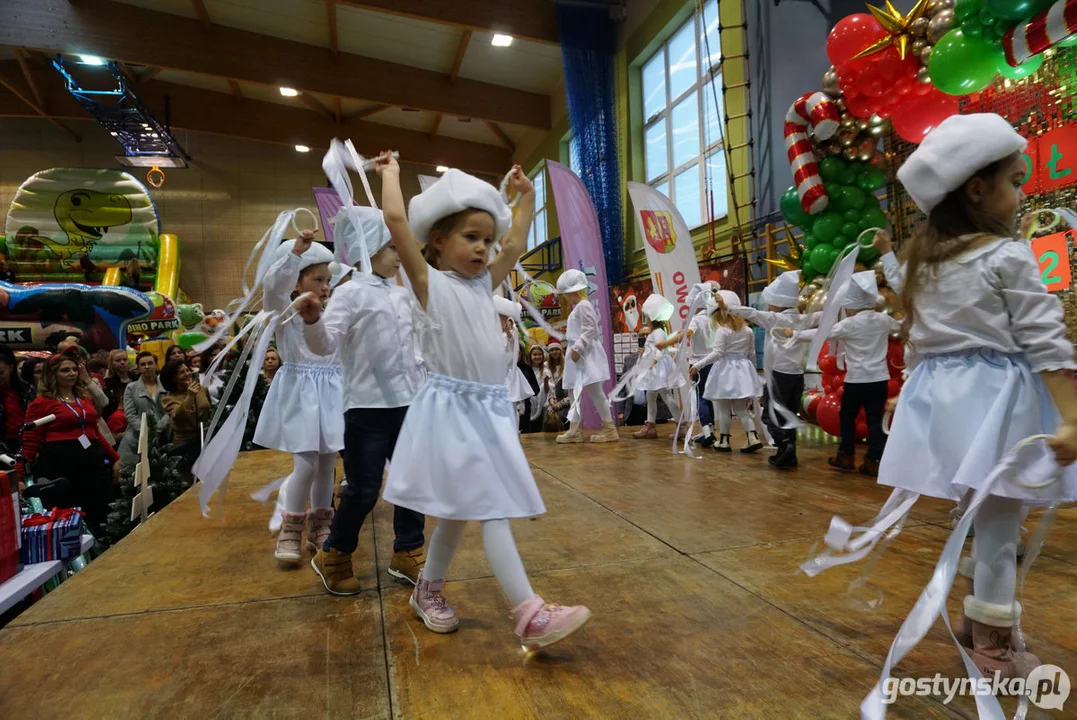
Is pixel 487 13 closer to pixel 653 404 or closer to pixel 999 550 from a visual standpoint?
pixel 653 404

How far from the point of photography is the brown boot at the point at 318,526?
9.89ft

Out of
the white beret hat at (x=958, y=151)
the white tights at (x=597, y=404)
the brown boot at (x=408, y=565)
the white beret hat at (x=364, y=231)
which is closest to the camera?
the white beret hat at (x=958, y=151)

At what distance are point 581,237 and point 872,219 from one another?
2.89m

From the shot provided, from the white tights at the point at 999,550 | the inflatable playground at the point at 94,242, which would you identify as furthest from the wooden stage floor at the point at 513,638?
the inflatable playground at the point at 94,242

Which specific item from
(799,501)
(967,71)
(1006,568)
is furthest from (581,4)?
(1006,568)

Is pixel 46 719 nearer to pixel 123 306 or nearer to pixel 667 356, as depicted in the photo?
pixel 667 356

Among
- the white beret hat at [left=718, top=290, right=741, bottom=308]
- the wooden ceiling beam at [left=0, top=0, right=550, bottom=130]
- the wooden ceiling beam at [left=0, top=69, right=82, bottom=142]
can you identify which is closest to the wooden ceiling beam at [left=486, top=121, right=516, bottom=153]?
the wooden ceiling beam at [left=0, top=0, right=550, bottom=130]

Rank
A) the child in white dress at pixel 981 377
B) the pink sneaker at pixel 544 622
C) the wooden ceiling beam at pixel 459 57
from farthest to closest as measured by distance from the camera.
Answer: the wooden ceiling beam at pixel 459 57
the pink sneaker at pixel 544 622
the child in white dress at pixel 981 377

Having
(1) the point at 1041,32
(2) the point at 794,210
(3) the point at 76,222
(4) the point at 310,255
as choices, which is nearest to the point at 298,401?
(4) the point at 310,255

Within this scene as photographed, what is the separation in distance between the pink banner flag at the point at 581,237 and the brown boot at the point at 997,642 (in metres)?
5.55

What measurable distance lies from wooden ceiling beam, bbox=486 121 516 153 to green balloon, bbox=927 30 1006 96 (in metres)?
13.2

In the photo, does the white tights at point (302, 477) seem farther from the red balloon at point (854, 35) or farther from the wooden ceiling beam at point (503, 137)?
the wooden ceiling beam at point (503, 137)

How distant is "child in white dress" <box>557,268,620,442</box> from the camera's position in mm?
6406

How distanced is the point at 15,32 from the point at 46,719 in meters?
13.3
